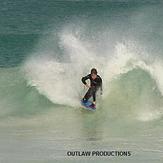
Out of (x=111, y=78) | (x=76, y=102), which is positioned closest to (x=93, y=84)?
(x=76, y=102)

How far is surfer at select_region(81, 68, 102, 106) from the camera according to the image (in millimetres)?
17016

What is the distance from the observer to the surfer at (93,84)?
17.0 metres

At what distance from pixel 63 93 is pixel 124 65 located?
250 centimetres

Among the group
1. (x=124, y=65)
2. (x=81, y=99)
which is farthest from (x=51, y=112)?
(x=124, y=65)

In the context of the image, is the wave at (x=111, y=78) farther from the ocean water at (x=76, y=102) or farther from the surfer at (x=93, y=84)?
the surfer at (x=93, y=84)

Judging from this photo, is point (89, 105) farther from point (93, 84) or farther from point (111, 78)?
point (111, 78)

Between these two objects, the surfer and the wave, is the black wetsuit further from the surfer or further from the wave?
the wave

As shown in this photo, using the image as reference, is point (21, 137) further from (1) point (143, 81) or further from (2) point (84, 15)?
(2) point (84, 15)

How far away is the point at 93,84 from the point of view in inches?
677

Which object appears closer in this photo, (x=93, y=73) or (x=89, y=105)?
(x=93, y=73)

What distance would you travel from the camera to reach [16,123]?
16750mm

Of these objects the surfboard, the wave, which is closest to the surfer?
the surfboard

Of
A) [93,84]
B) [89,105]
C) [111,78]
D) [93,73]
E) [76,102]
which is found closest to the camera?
[93,73]

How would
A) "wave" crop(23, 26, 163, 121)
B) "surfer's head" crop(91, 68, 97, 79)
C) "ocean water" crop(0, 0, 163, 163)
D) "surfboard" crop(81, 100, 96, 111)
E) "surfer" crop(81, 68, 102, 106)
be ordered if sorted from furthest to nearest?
"wave" crop(23, 26, 163, 121) < "surfboard" crop(81, 100, 96, 111) < "surfer" crop(81, 68, 102, 106) < "surfer's head" crop(91, 68, 97, 79) < "ocean water" crop(0, 0, 163, 163)
